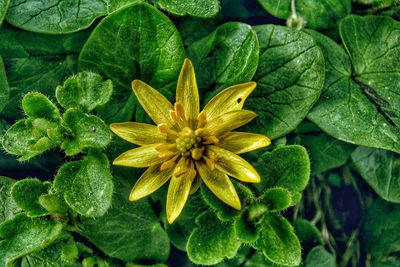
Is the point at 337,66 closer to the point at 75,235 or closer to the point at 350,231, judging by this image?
the point at 350,231

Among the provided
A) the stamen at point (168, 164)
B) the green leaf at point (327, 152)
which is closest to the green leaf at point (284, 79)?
the green leaf at point (327, 152)

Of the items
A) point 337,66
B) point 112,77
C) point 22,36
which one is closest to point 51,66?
point 22,36

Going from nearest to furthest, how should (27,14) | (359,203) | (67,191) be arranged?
(67,191) → (27,14) → (359,203)

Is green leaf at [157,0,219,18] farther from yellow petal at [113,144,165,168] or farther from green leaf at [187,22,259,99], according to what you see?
yellow petal at [113,144,165,168]

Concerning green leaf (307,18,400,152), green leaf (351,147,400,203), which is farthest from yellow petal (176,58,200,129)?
green leaf (351,147,400,203)

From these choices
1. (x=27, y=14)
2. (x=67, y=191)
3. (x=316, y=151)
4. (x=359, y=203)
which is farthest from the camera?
(x=359, y=203)

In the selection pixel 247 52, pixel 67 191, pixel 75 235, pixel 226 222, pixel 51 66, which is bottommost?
pixel 75 235
